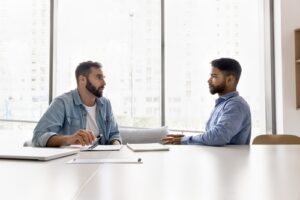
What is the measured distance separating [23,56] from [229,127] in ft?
10.5

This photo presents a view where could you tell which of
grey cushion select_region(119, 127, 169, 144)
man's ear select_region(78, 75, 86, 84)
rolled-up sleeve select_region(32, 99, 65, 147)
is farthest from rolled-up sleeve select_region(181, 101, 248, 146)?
grey cushion select_region(119, 127, 169, 144)

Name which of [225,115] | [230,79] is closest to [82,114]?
[225,115]

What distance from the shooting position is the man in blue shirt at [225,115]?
6.63 ft

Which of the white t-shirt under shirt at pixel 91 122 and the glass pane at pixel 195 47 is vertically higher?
the glass pane at pixel 195 47

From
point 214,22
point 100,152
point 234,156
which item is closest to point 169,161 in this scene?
point 234,156

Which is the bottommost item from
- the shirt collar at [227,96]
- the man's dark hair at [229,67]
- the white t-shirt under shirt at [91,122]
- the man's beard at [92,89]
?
the white t-shirt under shirt at [91,122]

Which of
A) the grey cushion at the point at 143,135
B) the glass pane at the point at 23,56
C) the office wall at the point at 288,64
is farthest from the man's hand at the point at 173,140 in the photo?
the glass pane at the point at 23,56

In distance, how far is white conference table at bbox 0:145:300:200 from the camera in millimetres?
738

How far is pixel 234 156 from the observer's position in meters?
1.35

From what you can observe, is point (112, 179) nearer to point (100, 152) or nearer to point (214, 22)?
point (100, 152)

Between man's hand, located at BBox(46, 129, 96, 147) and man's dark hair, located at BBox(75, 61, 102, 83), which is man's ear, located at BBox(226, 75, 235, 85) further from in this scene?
man's hand, located at BBox(46, 129, 96, 147)

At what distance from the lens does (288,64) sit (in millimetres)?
3734

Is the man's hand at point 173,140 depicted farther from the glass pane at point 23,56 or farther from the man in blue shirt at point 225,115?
the glass pane at point 23,56

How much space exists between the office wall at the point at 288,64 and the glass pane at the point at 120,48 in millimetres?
1472
